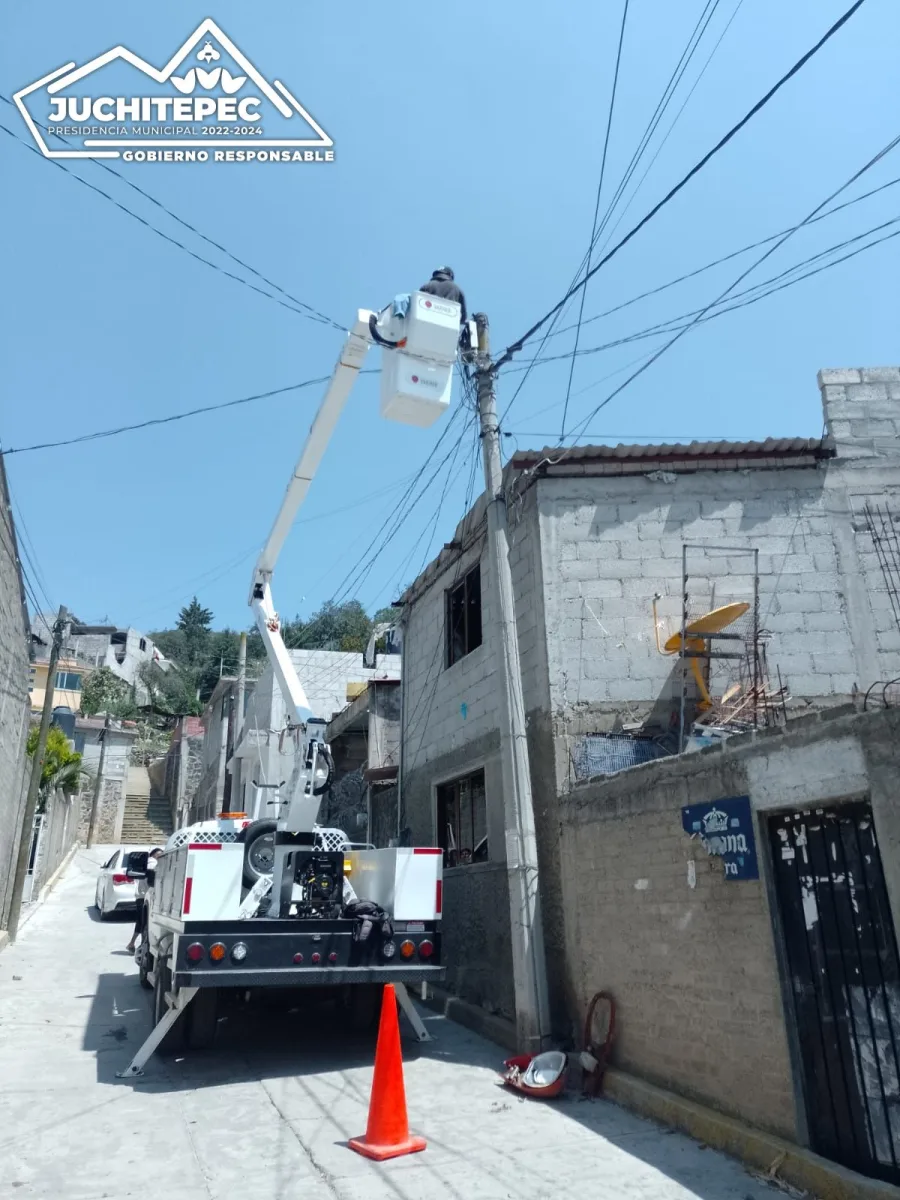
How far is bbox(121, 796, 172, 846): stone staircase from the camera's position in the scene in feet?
120

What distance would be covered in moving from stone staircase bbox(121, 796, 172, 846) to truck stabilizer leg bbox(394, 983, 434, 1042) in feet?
98.9

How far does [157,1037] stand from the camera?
6992mm

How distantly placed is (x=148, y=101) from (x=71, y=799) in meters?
24.6

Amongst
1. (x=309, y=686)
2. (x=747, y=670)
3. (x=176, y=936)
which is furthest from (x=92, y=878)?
(x=747, y=670)

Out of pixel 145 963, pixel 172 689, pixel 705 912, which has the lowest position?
pixel 145 963

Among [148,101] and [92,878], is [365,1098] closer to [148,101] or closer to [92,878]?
[148,101]

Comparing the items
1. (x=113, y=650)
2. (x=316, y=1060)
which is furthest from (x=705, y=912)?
(x=113, y=650)

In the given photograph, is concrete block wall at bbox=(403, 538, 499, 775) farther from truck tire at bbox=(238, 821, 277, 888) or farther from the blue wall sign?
the blue wall sign

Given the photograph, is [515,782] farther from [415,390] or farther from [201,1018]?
[415,390]

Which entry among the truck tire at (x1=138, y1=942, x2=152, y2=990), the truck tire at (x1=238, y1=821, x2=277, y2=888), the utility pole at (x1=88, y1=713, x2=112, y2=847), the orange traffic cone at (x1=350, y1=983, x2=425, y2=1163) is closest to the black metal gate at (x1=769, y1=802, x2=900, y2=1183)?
the orange traffic cone at (x1=350, y1=983, x2=425, y2=1163)

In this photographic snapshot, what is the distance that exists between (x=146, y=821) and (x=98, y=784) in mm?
2846

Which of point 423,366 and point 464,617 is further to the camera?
point 464,617

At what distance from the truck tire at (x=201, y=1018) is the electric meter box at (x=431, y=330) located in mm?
5946

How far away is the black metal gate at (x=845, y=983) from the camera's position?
4277mm
